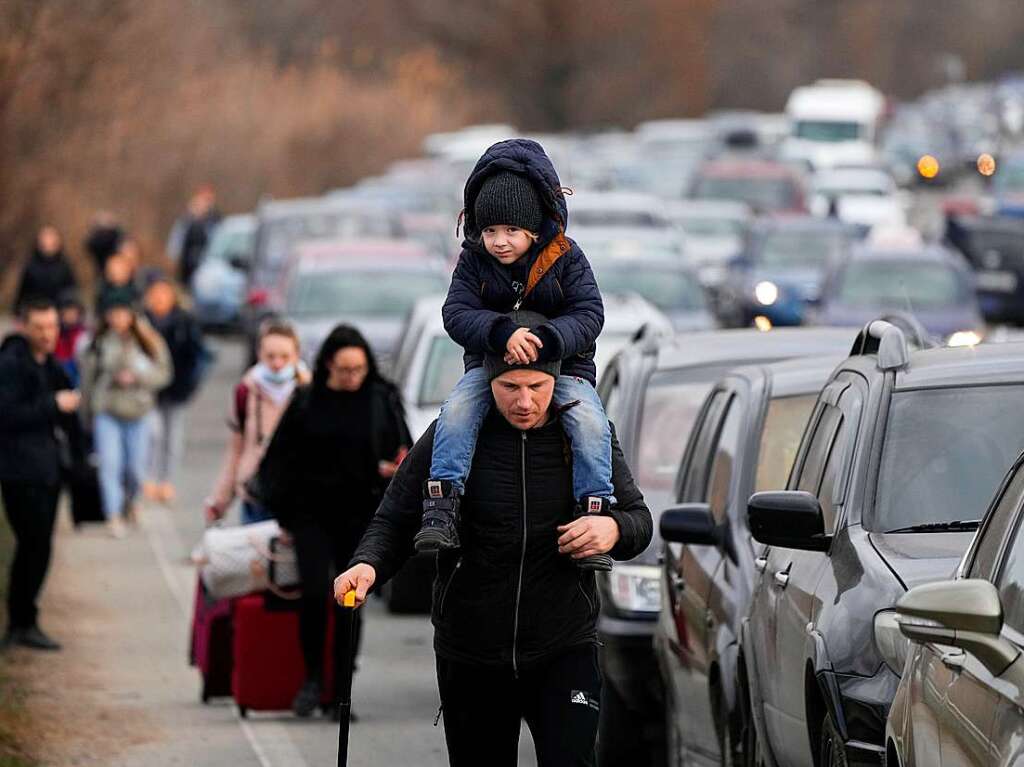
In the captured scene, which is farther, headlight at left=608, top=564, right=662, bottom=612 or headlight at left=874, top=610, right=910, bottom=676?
headlight at left=608, top=564, right=662, bottom=612

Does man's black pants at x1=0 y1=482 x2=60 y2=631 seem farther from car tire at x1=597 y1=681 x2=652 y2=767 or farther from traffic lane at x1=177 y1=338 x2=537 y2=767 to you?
car tire at x1=597 y1=681 x2=652 y2=767

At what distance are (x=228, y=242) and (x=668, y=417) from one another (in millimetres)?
28059

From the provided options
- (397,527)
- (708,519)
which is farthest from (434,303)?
(397,527)

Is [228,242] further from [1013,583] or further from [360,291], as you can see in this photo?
[1013,583]

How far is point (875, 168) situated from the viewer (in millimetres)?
56531

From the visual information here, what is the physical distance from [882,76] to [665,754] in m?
125

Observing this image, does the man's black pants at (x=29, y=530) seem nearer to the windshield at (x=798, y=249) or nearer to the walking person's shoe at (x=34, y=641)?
the walking person's shoe at (x=34, y=641)

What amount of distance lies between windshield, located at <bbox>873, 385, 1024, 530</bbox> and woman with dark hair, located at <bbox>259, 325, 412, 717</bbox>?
4290 millimetres

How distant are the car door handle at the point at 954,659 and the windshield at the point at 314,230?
939 inches

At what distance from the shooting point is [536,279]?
6.74 meters

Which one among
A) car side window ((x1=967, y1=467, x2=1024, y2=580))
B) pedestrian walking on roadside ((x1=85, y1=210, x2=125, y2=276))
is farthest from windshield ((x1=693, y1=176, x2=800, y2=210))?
car side window ((x1=967, y1=467, x2=1024, y2=580))

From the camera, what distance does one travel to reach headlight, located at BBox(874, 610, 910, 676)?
653 cm

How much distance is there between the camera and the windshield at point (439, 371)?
16.0 meters

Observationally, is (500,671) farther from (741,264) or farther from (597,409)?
(741,264)
